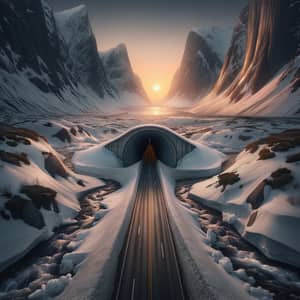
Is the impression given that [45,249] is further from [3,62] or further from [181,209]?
[3,62]

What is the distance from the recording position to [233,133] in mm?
68250

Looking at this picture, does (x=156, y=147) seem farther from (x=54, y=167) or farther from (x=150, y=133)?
(x=54, y=167)

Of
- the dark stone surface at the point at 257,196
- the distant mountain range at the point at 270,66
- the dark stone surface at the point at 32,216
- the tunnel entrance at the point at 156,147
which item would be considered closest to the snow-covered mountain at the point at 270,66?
the distant mountain range at the point at 270,66

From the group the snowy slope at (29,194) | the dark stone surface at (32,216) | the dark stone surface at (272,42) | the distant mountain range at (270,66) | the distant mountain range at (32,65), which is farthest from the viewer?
the distant mountain range at (32,65)

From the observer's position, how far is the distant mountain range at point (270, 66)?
105m

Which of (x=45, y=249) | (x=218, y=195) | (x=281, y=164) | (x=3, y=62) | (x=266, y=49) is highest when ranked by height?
(x=266, y=49)

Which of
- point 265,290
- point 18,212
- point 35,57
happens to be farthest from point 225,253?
point 35,57

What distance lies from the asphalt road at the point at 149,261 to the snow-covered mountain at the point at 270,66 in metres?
91.3

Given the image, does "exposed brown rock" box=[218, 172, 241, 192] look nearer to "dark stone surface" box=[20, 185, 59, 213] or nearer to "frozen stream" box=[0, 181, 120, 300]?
"frozen stream" box=[0, 181, 120, 300]

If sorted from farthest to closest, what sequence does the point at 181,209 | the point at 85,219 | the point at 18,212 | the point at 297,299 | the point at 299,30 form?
1. the point at 299,30
2. the point at 181,209
3. the point at 85,219
4. the point at 18,212
5. the point at 297,299

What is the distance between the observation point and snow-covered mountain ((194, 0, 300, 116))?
10533cm

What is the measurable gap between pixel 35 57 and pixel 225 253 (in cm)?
17248

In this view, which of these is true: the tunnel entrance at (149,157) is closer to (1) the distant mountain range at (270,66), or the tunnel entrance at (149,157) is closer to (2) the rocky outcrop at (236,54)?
(1) the distant mountain range at (270,66)

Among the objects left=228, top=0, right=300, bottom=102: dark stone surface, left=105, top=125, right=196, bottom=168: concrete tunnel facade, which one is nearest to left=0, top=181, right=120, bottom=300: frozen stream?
left=105, top=125, right=196, bottom=168: concrete tunnel facade
